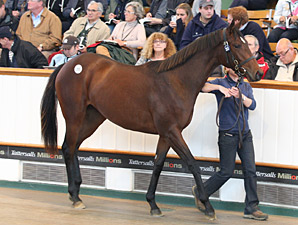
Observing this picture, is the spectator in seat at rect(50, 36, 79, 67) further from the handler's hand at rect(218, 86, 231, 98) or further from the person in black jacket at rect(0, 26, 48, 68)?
the handler's hand at rect(218, 86, 231, 98)

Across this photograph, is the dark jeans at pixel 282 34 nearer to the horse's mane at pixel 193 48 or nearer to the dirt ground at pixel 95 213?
the horse's mane at pixel 193 48

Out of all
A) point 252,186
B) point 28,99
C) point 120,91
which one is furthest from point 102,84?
point 252,186

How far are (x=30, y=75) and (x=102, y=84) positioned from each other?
1309 millimetres

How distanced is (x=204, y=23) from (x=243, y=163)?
255 cm

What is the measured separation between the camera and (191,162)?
16.7 ft

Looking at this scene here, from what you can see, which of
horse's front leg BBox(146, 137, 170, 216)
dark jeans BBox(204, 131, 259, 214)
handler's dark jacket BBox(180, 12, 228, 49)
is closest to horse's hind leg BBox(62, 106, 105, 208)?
horse's front leg BBox(146, 137, 170, 216)

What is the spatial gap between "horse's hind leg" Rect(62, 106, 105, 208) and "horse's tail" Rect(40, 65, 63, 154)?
0.67 ft

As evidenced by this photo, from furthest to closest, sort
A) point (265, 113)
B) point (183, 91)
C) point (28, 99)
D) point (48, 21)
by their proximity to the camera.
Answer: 1. point (48, 21)
2. point (28, 99)
3. point (265, 113)
4. point (183, 91)

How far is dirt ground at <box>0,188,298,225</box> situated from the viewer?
522 centimetres

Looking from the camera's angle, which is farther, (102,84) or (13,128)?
(13,128)

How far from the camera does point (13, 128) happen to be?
6.66 m

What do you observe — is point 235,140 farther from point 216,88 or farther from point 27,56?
point 27,56

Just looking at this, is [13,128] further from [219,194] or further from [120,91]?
[219,194]

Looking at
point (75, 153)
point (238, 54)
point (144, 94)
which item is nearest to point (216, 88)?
point (238, 54)
